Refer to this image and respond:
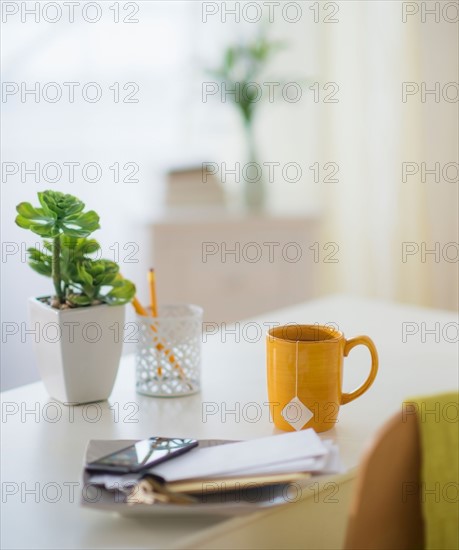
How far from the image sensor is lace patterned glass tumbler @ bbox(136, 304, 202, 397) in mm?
1164

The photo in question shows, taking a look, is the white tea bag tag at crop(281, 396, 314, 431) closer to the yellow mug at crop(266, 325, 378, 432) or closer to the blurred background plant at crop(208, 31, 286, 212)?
the yellow mug at crop(266, 325, 378, 432)

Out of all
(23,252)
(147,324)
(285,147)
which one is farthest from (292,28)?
(147,324)

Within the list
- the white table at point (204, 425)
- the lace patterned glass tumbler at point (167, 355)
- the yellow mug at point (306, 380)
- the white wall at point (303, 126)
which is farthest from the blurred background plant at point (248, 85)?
the yellow mug at point (306, 380)

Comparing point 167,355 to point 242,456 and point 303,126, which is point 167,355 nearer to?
point 242,456

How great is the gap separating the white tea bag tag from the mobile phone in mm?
158

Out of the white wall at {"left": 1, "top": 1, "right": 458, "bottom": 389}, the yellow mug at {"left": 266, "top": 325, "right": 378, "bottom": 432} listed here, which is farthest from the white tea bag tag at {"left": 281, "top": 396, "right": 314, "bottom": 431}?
the white wall at {"left": 1, "top": 1, "right": 458, "bottom": 389}

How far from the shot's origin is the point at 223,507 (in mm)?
798

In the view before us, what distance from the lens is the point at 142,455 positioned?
34.4 inches

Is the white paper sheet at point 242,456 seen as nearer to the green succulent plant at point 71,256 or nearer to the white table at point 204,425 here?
the white table at point 204,425

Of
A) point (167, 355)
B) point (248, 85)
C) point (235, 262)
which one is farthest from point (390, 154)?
point (167, 355)

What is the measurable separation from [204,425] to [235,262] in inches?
70.8

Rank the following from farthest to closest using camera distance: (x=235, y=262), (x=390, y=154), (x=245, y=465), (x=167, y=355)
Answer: (x=390, y=154) < (x=235, y=262) < (x=167, y=355) < (x=245, y=465)

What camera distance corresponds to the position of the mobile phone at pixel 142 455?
843mm

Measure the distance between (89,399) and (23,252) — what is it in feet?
4.02
